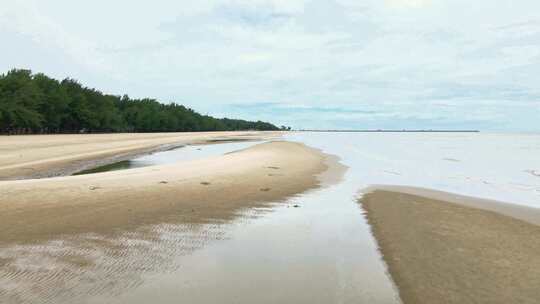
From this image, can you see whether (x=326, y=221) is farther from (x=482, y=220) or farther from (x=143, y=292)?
(x=143, y=292)

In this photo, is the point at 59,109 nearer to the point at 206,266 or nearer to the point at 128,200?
the point at 128,200

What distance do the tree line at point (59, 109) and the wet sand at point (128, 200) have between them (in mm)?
60802

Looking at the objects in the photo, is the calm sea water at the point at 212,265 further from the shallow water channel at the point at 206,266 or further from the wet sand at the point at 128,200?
the wet sand at the point at 128,200

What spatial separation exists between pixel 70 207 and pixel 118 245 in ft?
13.7

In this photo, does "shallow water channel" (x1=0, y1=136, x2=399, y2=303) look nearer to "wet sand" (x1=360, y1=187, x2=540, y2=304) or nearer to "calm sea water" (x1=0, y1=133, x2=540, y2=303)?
"calm sea water" (x1=0, y1=133, x2=540, y2=303)

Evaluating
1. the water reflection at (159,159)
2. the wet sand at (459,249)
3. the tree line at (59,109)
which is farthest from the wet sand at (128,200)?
A: the tree line at (59,109)

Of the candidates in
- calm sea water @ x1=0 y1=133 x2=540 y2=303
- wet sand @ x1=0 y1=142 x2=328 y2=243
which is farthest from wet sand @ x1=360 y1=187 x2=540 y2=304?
wet sand @ x1=0 y1=142 x2=328 y2=243

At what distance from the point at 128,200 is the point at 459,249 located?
8954 millimetres

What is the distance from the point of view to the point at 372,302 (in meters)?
5.60

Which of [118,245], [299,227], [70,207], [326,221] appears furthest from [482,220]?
[70,207]

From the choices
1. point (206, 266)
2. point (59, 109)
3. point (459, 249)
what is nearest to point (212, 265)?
point (206, 266)

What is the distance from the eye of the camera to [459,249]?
800 cm

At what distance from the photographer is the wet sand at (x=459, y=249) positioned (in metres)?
5.93

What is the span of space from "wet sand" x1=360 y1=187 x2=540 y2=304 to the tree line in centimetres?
7041
